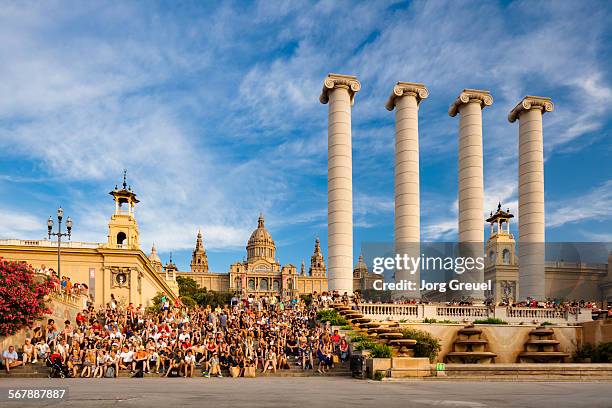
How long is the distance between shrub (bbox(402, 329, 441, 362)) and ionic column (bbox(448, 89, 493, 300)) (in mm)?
18618

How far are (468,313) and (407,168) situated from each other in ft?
42.6

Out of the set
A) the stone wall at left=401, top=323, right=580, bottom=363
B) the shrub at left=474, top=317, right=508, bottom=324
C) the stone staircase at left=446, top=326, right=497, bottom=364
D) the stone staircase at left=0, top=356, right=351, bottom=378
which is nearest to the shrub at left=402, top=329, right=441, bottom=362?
the stone staircase at left=446, top=326, right=497, bottom=364

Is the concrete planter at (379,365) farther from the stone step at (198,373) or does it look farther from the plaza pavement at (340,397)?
the plaza pavement at (340,397)

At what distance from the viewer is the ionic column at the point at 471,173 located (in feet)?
167

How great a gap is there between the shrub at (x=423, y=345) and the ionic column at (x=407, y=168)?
16.4 metres

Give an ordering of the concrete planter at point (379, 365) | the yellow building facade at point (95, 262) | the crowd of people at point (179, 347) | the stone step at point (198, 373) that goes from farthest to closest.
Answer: the yellow building facade at point (95, 262) < the crowd of people at point (179, 347) < the stone step at point (198, 373) < the concrete planter at point (379, 365)

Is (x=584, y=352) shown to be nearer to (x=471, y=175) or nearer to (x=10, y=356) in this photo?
(x=471, y=175)

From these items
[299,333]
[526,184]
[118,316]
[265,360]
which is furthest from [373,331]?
[526,184]

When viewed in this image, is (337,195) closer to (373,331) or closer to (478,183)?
(478,183)

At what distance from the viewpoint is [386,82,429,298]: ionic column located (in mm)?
49781

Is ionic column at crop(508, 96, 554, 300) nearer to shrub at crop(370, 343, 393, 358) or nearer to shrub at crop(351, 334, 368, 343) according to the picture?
shrub at crop(351, 334, 368, 343)

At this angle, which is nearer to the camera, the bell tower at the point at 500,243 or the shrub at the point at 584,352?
the shrub at the point at 584,352

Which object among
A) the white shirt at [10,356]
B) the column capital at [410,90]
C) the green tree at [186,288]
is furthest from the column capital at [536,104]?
the green tree at [186,288]

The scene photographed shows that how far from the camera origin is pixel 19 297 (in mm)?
30734
